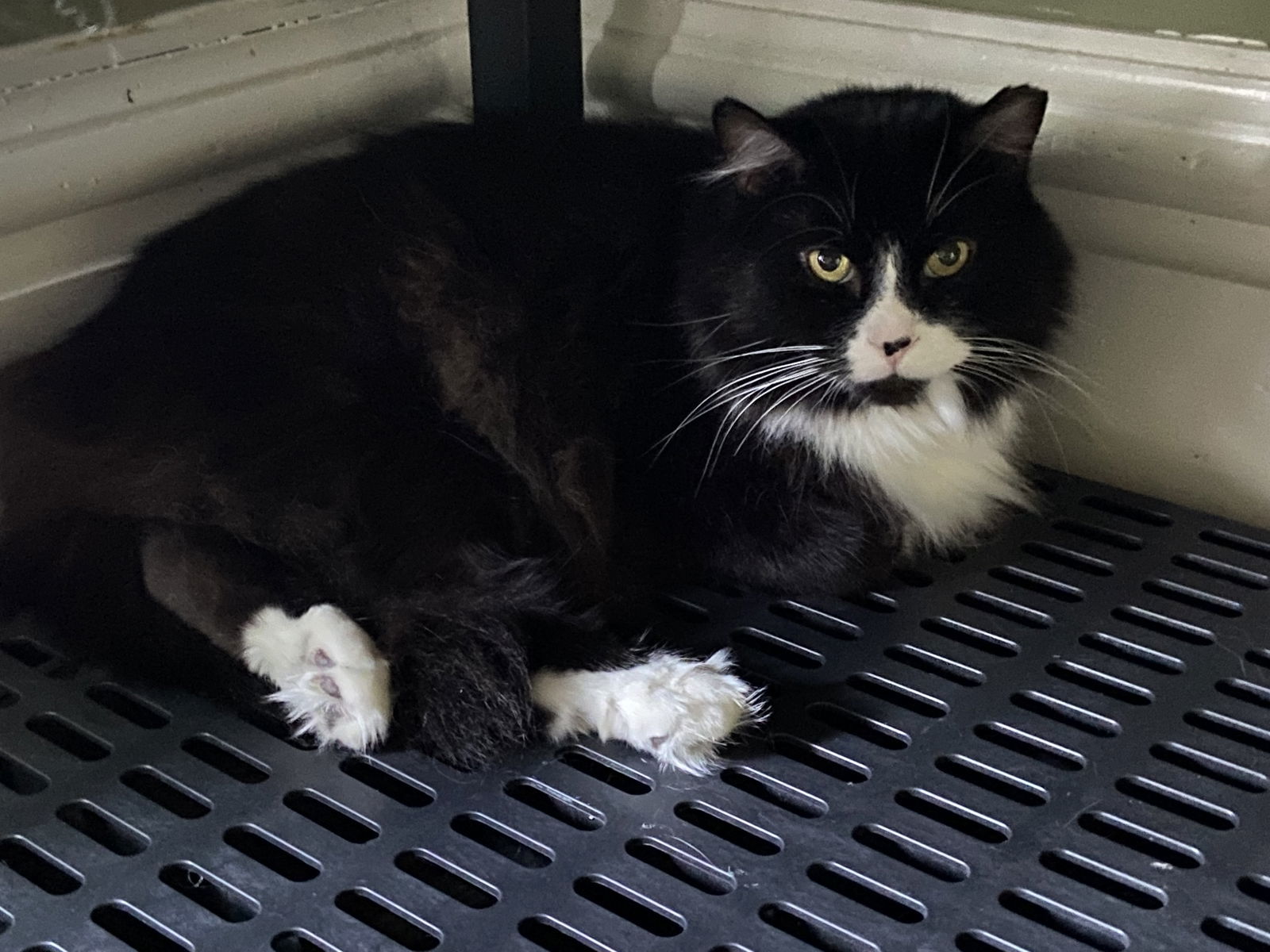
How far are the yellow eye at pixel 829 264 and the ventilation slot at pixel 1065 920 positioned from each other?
532 mm

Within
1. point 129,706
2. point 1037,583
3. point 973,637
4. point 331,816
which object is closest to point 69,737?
point 129,706

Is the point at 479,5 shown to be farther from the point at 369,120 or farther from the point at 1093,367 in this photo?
the point at 1093,367

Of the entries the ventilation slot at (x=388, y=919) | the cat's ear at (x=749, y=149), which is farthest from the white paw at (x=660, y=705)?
the cat's ear at (x=749, y=149)

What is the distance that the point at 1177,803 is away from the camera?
106cm

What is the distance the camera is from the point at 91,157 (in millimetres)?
1354

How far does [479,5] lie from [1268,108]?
2.66 feet

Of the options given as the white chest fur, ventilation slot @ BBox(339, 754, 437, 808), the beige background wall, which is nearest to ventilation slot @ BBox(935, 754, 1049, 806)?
the white chest fur

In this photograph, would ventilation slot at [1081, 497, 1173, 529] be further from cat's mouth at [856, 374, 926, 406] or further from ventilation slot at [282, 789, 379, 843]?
ventilation slot at [282, 789, 379, 843]

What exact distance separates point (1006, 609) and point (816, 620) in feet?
0.61

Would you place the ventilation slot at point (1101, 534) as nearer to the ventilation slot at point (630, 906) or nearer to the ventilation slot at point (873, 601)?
the ventilation slot at point (873, 601)

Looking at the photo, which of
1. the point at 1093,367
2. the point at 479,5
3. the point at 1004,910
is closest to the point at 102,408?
the point at 479,5

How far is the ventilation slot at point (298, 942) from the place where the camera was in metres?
0.94

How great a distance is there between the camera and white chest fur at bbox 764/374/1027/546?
1.29m

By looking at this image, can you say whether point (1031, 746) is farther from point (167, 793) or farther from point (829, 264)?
point (167, 793)
